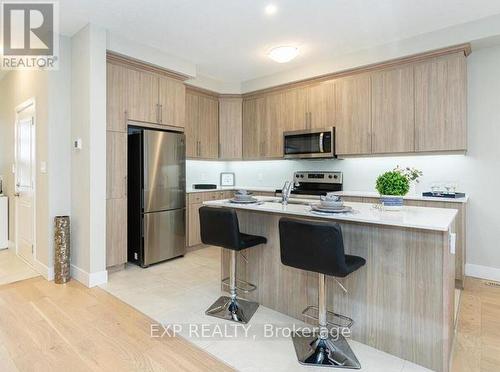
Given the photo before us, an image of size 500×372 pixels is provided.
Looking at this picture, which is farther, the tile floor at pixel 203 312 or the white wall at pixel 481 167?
the white wall at pixel 481 167

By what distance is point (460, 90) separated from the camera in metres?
3.28

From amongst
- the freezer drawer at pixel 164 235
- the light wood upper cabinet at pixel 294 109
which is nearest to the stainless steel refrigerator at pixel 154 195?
the freezer drawer at pixel 164 235

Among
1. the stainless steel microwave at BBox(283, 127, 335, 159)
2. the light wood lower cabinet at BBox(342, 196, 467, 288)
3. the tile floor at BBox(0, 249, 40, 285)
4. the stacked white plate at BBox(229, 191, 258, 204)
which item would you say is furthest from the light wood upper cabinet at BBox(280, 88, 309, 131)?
the tile floor at BBox(0, 249, 40, 285)

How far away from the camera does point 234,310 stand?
2533mm

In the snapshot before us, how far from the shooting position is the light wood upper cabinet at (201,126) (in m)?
4.85

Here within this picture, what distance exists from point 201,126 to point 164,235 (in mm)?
2026

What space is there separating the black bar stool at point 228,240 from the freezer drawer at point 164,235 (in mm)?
1441

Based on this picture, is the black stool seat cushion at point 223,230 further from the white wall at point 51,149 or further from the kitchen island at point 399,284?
the white wall at point 51,149

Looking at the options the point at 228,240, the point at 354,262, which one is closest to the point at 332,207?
the point at 354,262

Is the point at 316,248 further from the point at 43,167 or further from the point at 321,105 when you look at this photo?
the point at 43,167

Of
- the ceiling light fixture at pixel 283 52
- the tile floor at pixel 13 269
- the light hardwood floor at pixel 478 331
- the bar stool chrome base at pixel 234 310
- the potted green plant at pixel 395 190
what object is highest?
the ceiling light fixture at pixel 283 52

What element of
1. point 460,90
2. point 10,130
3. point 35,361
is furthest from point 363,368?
point 10,130

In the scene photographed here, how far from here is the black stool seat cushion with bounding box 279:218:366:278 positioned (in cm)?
172

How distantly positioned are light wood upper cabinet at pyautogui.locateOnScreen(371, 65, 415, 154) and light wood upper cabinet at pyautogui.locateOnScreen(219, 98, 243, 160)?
2343mm
